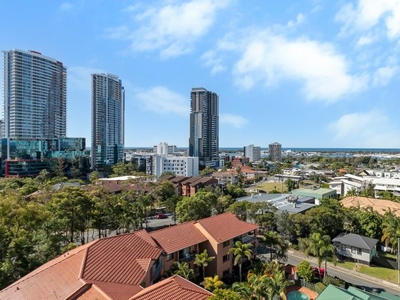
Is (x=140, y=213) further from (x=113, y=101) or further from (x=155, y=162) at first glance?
(x=113, y=101)

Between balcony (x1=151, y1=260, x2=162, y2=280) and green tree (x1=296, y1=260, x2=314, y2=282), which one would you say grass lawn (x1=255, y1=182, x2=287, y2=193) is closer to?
green tree (x1=296, y1=260, x2=314, y2=282)

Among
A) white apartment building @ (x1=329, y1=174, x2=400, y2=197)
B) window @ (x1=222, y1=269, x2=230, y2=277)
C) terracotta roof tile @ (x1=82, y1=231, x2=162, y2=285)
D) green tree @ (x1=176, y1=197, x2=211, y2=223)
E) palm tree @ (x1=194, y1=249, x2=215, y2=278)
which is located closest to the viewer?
terracotta roof tile @ (x1=82, y1=231, x2=162, y2=285)

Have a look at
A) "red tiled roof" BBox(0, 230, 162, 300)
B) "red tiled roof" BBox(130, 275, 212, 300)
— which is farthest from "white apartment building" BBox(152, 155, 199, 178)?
"red tiled roof" BBox(130, 275, 212, 300)

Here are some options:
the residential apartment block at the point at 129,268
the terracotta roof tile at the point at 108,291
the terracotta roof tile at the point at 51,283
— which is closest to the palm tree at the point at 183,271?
the residential apartment block at the point at 129,268

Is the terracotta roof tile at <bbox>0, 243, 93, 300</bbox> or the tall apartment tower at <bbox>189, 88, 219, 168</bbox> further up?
the tall apartment tower at <bbox>189, 88, 219, 168</bbox>

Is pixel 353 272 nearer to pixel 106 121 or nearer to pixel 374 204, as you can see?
pixel 374 204

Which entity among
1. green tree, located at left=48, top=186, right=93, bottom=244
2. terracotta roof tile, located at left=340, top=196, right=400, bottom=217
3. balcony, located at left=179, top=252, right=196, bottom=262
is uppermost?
green tree, located at left=48, top=186, right=93, bottom=244
